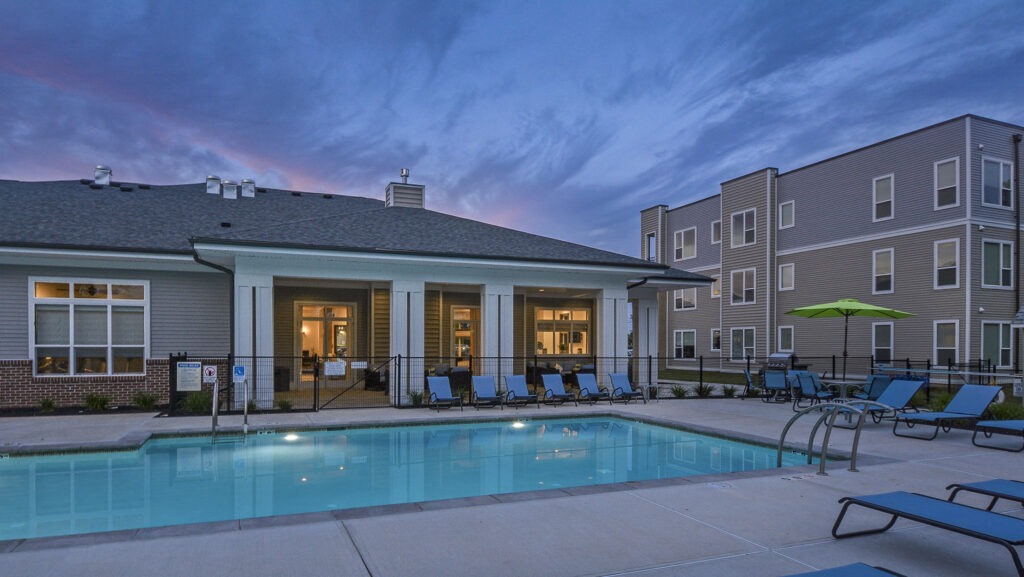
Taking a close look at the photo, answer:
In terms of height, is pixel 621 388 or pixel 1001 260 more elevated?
pixel 1001 260

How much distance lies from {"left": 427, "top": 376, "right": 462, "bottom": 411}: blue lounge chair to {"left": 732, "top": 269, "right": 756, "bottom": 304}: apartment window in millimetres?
18781

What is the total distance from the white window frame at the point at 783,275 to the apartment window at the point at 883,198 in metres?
4.15

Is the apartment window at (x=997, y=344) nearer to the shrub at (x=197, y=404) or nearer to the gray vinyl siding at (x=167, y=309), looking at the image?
the shrub at (x=197, y=404)

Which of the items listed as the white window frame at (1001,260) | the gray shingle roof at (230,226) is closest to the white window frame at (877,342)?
the white window frame at (1001,260)

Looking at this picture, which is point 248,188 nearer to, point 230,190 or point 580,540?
point 230,190

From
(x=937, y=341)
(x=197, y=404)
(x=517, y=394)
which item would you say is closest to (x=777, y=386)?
(x=517, y=394)

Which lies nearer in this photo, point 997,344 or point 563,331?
point 997,344

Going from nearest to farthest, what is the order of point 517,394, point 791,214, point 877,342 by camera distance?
1. point 517,394
2. point 877,342
3. point 791,214

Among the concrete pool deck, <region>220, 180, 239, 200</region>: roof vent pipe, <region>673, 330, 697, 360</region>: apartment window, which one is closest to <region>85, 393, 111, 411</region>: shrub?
<region>220, 180, 239, 200</region>: roof vent pipe

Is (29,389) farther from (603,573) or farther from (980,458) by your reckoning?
(980,458)

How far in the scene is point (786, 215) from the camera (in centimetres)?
2697

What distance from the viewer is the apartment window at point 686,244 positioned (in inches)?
1271

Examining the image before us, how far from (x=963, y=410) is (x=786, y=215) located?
18.1 meters

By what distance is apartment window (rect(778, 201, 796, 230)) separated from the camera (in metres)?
26.6
